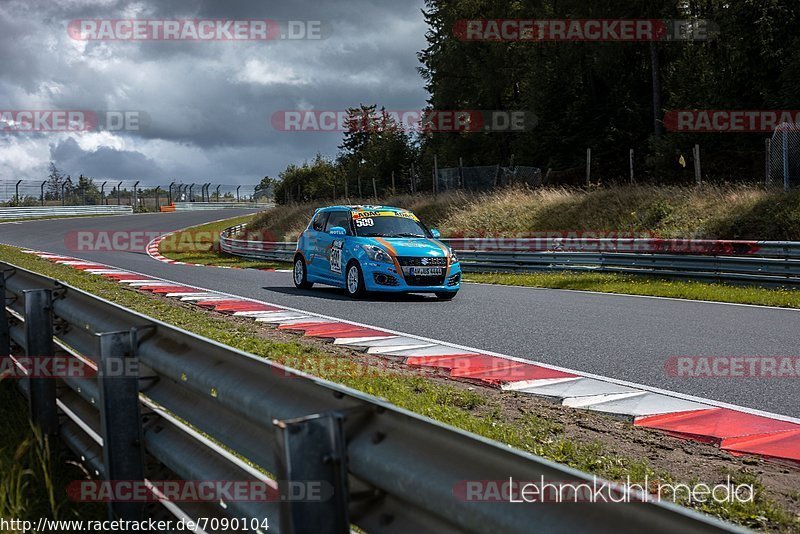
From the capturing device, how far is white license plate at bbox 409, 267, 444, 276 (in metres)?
13.0

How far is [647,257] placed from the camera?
16859 millimetres

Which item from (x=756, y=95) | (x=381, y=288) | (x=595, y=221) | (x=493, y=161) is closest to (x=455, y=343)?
(x=381, y=288)

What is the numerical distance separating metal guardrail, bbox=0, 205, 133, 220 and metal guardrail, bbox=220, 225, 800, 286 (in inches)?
1715

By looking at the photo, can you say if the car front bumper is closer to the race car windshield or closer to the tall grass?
the race car windshield

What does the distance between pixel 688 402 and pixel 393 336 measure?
12.9 feet

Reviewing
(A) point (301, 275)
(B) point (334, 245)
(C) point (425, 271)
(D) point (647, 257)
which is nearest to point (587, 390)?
(C) point (425, 271)

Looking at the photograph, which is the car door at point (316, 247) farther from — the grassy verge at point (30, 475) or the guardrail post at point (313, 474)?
the guardrail post at point (313, 474)

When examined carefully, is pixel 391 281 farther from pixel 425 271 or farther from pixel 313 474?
pixel 313 474

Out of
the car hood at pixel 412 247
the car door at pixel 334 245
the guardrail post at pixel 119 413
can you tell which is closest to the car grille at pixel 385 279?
the car hood at pixel 412 247

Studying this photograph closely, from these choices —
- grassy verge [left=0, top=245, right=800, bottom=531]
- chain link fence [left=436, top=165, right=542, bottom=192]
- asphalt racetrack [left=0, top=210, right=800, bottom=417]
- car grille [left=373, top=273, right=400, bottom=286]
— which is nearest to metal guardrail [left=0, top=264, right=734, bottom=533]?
grassy verge [left=0, top=245, right=800, bottom=531]

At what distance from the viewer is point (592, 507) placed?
1519 millimetres

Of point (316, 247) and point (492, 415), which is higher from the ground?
point (316, 247)

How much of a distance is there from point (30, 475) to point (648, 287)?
42.2 feet

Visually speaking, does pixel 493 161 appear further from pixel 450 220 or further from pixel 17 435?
pixel 17 435
